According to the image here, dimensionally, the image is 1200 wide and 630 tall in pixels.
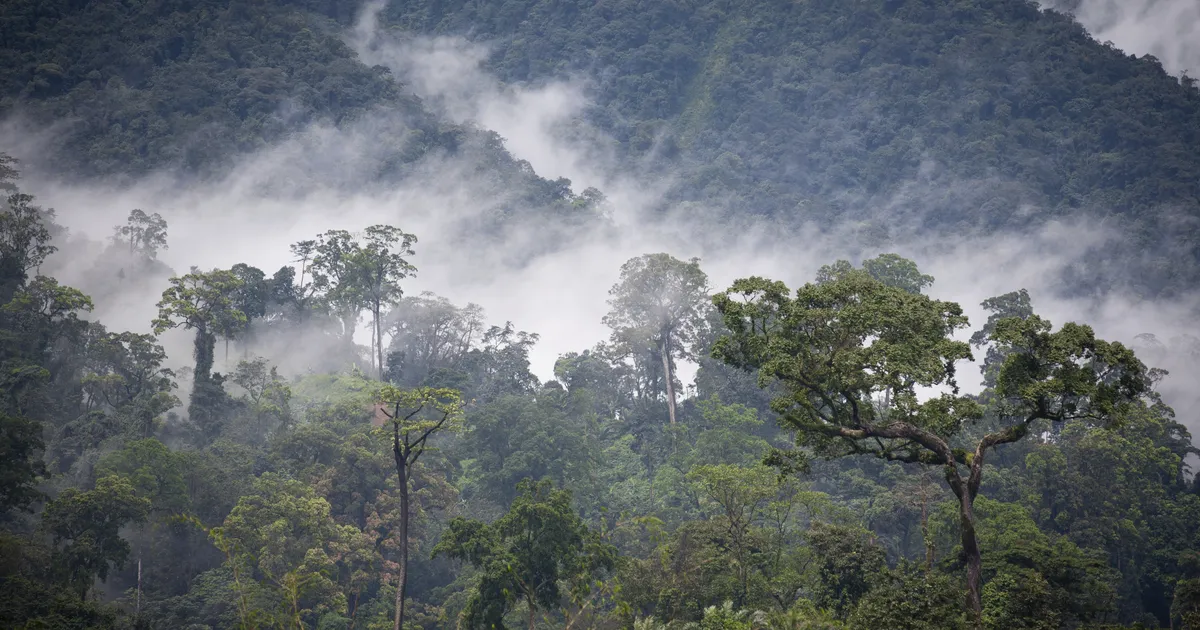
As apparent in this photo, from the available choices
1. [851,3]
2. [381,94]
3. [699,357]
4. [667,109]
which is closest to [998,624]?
[699,357]

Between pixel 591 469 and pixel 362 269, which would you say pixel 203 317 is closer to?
pixel 362 269

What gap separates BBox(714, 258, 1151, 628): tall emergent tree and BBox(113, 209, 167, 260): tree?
231ft

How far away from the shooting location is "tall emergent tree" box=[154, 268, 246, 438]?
52.7m

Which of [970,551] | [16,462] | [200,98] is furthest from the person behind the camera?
[200,98]

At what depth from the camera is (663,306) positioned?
61125 millimetres

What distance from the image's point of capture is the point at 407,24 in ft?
619

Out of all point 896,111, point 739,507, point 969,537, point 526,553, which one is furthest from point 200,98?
point 969,537

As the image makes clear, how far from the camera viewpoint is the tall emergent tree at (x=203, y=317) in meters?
52.7

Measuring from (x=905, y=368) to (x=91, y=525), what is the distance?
1193 inches

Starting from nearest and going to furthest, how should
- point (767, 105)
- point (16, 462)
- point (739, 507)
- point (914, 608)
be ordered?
point (914, 608) → point (739, 507) → point (16, 462) → point (767, 105)

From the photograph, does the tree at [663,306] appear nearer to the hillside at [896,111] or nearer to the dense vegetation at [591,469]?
the dense vegetation at [591,469]

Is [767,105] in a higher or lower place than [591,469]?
higher

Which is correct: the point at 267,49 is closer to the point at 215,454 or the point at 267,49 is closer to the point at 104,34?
the point at 104,34

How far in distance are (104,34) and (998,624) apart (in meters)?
128
